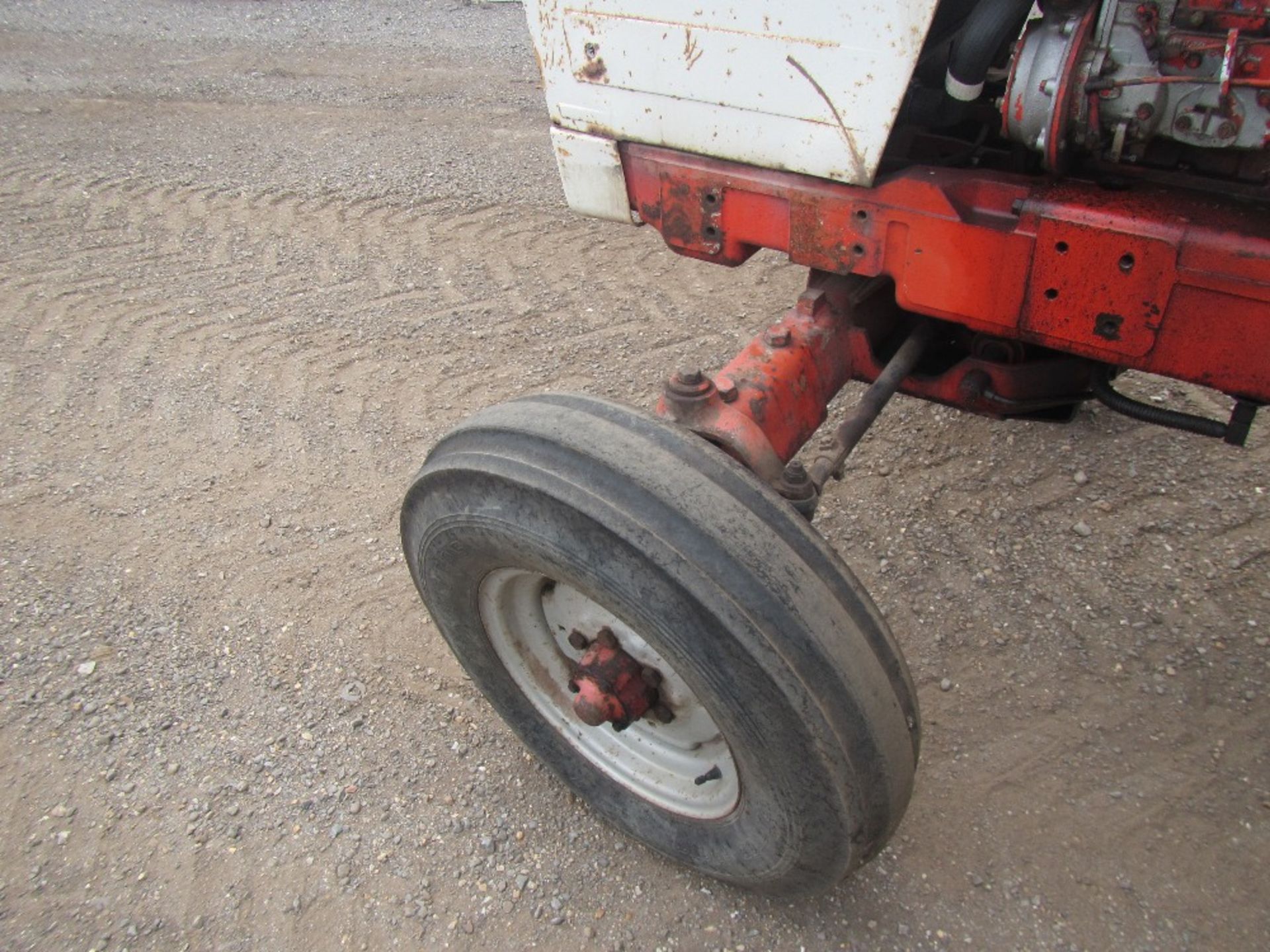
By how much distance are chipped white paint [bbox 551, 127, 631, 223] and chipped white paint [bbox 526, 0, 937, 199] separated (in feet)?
0.09

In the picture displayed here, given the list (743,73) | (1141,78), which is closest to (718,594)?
(743,73)

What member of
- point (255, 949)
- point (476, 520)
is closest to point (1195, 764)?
point (476, 520)

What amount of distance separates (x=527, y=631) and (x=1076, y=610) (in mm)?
1499

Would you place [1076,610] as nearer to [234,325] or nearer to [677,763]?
[677,763]

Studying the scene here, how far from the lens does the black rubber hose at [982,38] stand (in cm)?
160

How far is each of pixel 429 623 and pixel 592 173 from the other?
132cm

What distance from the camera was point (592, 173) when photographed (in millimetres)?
2029

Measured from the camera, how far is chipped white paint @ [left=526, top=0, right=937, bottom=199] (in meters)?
1.61

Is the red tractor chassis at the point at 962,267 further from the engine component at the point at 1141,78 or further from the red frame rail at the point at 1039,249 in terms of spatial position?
the engine component at the point at 1141,78

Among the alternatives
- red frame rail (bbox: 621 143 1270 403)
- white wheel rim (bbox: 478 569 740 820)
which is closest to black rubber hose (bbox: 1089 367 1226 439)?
→ red frame rail (bbox: 621 143 1270 403)

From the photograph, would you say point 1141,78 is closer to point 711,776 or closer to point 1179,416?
point 1179,416

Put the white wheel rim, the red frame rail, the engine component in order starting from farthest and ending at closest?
the white wheel rim
the red frame rail
the engine component

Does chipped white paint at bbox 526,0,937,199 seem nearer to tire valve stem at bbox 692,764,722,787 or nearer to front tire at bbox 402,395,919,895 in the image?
front tire at bbox 402,395,919,895

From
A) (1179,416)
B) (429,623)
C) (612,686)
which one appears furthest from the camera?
(429,623)
